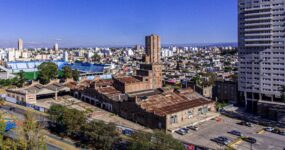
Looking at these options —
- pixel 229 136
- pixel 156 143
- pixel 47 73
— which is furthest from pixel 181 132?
pixel 47 73

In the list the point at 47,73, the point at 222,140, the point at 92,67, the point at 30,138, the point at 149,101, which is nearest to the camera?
the point at 30,138

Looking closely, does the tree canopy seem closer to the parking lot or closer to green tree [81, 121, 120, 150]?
green tree [81, 121, 120, 150]

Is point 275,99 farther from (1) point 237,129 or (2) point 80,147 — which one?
(2) point 80,147

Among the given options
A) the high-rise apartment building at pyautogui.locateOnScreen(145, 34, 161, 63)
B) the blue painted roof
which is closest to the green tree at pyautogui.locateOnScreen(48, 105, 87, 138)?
the high-rise apartment building at pyautogui.locateOnScreen(145, 34, 161, 63)

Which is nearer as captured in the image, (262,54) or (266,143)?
(266,143)

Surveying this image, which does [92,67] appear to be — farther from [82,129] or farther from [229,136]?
[229,136]
